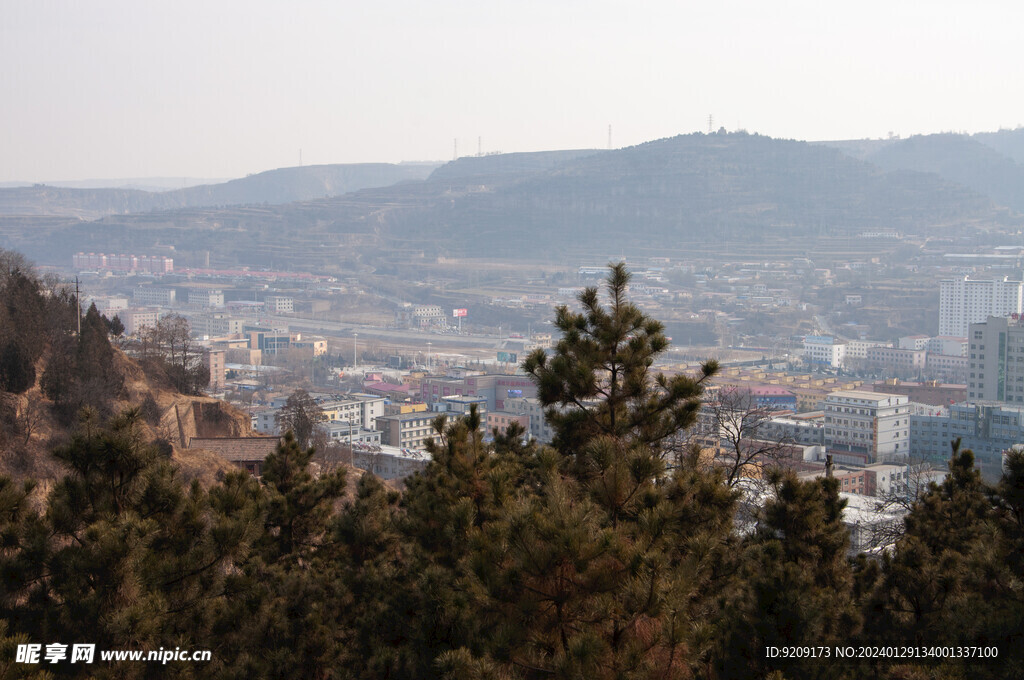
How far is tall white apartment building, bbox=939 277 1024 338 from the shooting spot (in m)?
54.8

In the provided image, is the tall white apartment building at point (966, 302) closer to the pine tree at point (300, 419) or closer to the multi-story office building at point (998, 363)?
the multi-story office building at point (998, 363)

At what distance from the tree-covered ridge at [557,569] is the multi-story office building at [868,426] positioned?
21.8 metres

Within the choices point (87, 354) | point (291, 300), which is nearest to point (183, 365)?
point (87, 354)

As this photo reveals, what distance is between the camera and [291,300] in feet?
240

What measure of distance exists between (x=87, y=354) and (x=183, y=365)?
4.02 m

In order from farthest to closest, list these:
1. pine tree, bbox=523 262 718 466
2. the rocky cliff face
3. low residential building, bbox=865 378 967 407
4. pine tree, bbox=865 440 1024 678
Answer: low residential building, bbox=865 378 967 407
the rocky cliff face
pine tree, bbox=523 262 718 466
pine tree, bbox=865 440 1024 678

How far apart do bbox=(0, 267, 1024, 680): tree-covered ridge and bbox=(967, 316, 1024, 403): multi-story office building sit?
29531 mm

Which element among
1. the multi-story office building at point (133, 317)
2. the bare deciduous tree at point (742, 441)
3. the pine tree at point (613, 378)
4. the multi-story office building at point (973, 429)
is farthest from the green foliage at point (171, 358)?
the multi-story office building at point (133, 317)

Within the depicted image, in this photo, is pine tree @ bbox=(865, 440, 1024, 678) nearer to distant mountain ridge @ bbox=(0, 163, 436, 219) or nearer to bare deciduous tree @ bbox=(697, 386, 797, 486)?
bare deciduous tree @ bbox=(697, 386, 797, 486)

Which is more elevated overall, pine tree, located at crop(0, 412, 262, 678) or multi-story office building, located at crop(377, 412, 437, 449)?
pine tree, located at crop(0, 412, 262, 678)

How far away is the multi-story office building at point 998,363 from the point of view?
103 ft

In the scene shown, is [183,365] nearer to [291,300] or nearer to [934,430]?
[934,430]

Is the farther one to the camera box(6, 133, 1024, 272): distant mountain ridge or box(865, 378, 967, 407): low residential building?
box(6, 133, 1024, 272): distant mountain ridge

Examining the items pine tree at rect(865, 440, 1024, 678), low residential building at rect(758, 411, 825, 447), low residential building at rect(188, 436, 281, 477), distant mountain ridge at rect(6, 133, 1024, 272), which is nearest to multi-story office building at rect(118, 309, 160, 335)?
distant mountain ridge at rect(6, 133, 1024, 272)
